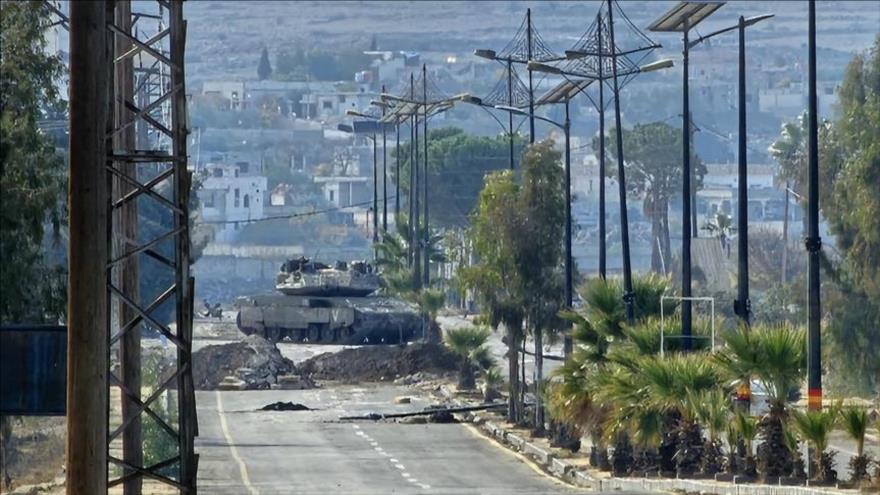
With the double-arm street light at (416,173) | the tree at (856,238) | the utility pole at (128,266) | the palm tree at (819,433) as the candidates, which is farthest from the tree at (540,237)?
the double-arm street light at (416,173)

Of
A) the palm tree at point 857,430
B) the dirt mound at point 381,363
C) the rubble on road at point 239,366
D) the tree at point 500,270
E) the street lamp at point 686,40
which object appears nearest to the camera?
the palm tree at point 857,430

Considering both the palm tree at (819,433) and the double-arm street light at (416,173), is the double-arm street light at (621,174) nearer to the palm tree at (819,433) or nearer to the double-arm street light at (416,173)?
the palm tree at (819,433)

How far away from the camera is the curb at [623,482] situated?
101 feet

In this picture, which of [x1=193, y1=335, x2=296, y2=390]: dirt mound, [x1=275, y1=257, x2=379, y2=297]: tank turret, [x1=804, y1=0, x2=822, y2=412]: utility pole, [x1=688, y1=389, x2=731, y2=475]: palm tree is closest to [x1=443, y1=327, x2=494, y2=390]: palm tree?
[x1=193, y1=335, x2=296, y2=390]: dirt mound

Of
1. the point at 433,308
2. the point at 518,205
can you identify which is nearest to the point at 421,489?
the point at 518,205

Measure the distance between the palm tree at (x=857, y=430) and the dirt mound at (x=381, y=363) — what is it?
42897 millimetres

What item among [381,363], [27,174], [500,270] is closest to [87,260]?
[27,174]

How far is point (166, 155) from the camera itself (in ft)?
64.0

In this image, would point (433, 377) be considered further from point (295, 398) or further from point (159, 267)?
point (159, 267)

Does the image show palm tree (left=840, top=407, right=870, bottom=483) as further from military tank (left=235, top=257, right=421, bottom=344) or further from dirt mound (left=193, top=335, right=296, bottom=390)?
military tank (left=235, top=257, right=421, bottom=344)

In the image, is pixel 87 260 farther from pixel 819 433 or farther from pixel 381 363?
pixel 381 363

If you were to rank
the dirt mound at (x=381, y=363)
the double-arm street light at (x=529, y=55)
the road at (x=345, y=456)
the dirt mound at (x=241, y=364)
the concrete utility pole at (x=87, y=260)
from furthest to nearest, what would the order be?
the dirt mound at (x=381, y=363)
the dirt mound at (x=241, y=364)
the double-arm street light at (x=529, y=55)
the road at (x=345, y=456)
the concrete utility pole at (x=87, y=260)

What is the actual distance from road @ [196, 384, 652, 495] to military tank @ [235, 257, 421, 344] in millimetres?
21456

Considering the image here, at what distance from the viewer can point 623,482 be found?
3581cm
